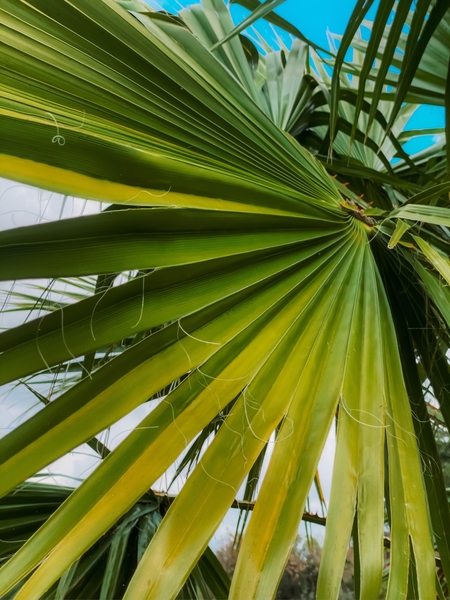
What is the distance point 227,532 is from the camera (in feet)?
3.91

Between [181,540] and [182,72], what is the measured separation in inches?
19.1

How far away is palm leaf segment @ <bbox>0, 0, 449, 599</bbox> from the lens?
333 millimetres

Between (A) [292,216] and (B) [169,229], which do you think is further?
(A) [292,216]

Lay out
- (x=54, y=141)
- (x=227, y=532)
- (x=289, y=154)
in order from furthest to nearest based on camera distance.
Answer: (x=227, y=532)
(x=289, y=154)
(x=54, y=141)

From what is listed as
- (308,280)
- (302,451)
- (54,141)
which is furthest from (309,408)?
(54,141)

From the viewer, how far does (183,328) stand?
1.36 feet

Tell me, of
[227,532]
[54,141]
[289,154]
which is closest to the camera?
[54,141]

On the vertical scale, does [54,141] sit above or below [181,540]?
above

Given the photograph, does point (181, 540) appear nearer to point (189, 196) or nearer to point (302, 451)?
point (302, 451)

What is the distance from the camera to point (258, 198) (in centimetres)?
48

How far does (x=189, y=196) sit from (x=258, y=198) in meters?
0.10

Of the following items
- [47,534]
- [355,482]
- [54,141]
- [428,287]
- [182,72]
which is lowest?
[47,534]

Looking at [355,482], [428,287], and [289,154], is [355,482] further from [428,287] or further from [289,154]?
[289,154]

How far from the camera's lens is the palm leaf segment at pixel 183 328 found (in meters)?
0.33
